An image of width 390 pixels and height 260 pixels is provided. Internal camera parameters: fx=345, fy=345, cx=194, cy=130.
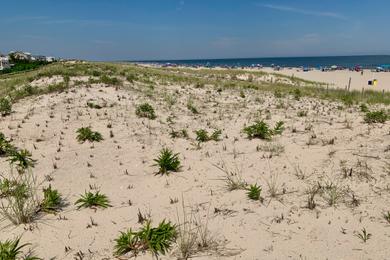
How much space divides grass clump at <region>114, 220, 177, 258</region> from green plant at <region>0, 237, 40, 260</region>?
1117mm

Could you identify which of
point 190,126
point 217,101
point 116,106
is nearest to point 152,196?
point 190,126

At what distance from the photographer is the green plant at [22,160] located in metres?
7.65

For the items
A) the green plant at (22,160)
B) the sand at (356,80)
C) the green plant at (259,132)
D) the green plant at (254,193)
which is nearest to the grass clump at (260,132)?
the green plant at (259,132)

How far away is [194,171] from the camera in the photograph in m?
7.55

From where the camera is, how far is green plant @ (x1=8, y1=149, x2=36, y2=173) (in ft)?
25.1

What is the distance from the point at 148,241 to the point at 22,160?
443 centimetres

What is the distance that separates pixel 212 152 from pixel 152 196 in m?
2.60

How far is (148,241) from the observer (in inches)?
191

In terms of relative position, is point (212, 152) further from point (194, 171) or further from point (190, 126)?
point (190, 126)

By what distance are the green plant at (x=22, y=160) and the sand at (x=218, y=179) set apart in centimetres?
22

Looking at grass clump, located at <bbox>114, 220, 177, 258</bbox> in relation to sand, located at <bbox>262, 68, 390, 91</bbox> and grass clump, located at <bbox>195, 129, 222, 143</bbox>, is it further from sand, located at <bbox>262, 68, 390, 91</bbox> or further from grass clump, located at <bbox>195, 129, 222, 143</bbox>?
sand, located at <bbox>262, 68, 390, 91</bbox>

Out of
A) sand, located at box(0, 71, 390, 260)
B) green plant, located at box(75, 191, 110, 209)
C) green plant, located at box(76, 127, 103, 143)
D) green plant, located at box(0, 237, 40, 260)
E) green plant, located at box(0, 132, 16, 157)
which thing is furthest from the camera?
green plant, located at box(76, 127, 103, 143)

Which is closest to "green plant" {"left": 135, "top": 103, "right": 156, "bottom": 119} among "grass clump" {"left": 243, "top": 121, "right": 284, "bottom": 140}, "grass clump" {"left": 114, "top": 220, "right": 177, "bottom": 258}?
"grass clump" {"left": 243, "top": 121, "right": 284, "bottom": 140}

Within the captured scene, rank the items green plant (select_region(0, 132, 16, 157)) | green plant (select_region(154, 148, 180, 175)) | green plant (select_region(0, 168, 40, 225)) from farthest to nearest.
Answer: green plant (select_region(0, 132, 16, 157)) < green plant (select_region(154, 148, 180, 175)) < green plant (select_region(0, 168, 40, 225))
